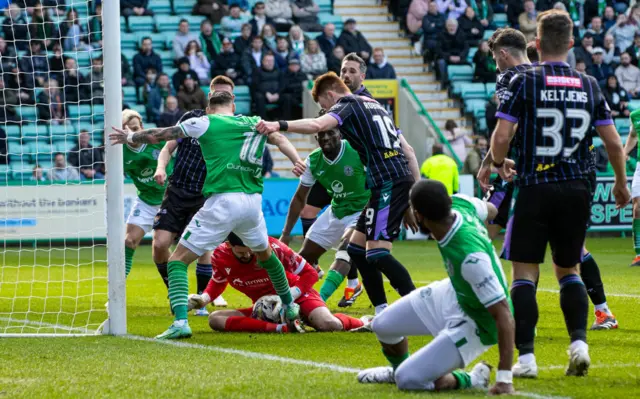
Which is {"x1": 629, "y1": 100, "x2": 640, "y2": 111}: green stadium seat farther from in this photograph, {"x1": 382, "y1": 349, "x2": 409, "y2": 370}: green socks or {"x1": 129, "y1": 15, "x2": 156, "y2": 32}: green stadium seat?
{"x1": 382, "y1": 349, "x2": 409, "y2": 370}: green socks

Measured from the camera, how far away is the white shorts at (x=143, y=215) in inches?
409

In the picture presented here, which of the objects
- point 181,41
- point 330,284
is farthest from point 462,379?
point 181,41

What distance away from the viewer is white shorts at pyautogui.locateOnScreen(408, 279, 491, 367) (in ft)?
17.3

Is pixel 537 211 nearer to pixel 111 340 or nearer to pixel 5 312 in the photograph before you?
pixel 111 340

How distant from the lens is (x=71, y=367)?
6.41 metres

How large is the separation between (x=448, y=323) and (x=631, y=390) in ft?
3.47

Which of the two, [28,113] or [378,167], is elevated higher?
[378,167]

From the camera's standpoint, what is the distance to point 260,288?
882cm

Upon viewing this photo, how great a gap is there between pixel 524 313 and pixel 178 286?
10.0 feet

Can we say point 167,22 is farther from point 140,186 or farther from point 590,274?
point 590,274

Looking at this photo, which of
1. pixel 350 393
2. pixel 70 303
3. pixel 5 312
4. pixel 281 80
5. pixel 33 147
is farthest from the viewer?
pixel 281 80

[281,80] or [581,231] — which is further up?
[581,231]

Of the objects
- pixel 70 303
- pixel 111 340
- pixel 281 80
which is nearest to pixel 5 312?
pixel 70 303

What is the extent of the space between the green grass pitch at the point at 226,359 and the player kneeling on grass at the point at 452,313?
15cm
